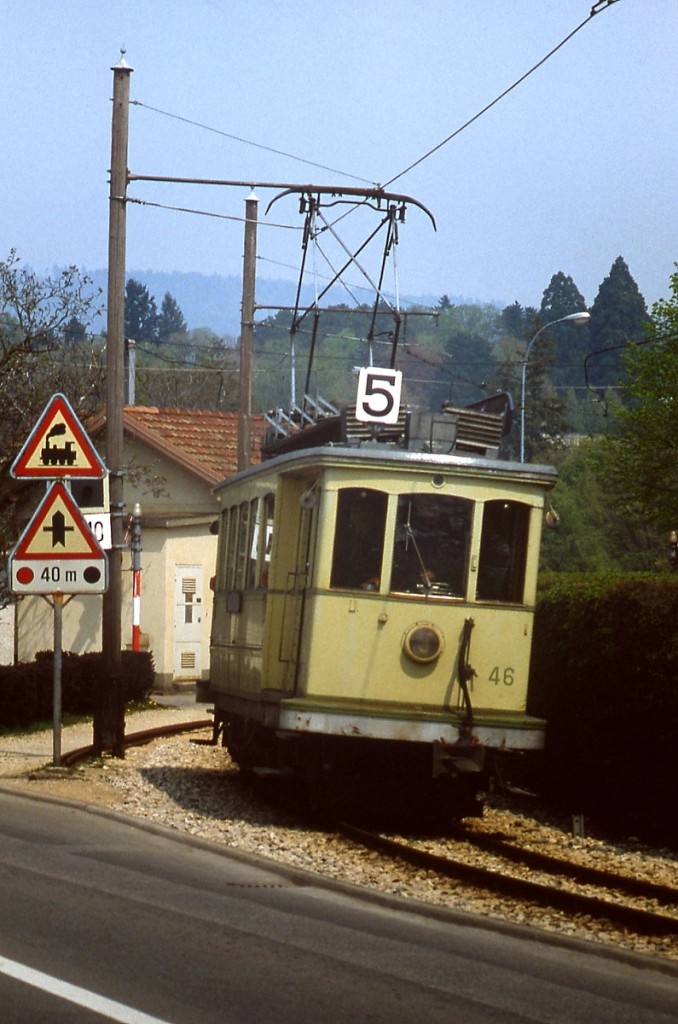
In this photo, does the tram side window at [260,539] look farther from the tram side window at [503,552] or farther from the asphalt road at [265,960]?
the asphalt road at [265,960]

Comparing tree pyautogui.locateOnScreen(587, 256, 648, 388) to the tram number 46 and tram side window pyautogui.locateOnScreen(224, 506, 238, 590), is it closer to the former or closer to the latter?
tram side window pyautogui.locateOnScreen(224, 506, 238, 590)

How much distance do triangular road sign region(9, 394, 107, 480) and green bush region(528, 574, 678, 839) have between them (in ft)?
14.3

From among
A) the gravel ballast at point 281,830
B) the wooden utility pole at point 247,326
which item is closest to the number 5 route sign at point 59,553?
the gravel ballast at point 281,830

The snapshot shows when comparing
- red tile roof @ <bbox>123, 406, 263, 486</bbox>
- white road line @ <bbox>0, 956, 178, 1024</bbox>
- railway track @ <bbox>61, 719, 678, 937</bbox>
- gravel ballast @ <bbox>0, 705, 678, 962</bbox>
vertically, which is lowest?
gravel ballast @ <bbox>0, 705, 678, 962</bbox>

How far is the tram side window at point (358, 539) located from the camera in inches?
520

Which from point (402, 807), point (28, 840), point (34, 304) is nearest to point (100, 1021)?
A: point (28, 840)

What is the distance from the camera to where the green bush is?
515 inches

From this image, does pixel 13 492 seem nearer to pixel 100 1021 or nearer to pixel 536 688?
pixel 536 688

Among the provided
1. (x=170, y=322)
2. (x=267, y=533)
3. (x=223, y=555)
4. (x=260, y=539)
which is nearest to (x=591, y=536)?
(x=223, y=555)

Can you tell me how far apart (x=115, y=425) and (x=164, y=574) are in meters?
15.0

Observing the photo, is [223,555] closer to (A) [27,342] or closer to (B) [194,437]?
(A) [27,342]

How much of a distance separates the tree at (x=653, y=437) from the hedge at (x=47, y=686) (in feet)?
107

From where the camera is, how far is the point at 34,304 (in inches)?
987

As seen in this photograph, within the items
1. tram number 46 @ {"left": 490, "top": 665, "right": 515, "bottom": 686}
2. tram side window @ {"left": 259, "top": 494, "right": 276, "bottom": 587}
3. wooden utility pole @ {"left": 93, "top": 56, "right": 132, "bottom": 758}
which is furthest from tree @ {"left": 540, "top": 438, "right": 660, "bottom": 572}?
tram number 46 @ {"left": 490, "top": 665, "right": 515, "bottom": 686}
